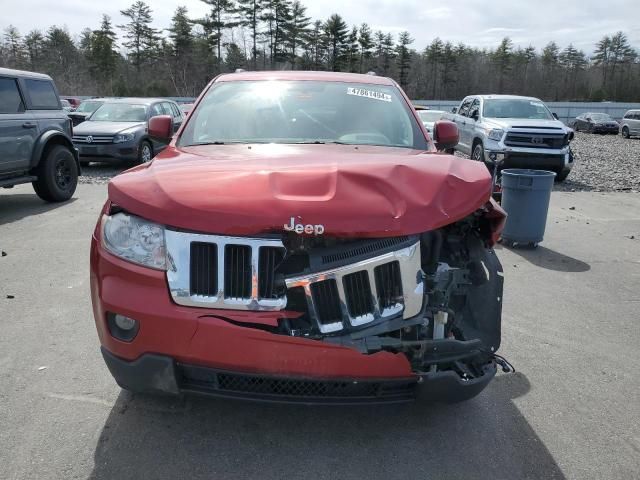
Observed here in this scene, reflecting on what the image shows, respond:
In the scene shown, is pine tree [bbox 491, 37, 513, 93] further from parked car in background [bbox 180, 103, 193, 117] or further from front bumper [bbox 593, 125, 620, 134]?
parked car in background [bbox 180, 103, 193, 117]

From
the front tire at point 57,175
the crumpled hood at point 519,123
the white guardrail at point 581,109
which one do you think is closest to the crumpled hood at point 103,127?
the front tire at point 57,175

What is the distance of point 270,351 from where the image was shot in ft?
6.91

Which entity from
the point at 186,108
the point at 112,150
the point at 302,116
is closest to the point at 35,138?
the point at 112,150

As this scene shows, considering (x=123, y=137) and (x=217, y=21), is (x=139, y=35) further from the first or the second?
(x=123, y=137)

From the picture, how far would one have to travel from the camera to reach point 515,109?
1307 centimetres

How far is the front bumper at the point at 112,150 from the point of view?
12164 mm

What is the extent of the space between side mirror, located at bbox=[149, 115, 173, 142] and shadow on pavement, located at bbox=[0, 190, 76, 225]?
4.47 metres

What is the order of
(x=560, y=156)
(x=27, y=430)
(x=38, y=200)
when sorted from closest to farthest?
(x=27, y=430)
(x=38, y=200)
(x=560, y=156)

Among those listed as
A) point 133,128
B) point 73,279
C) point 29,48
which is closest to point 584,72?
point 29,48

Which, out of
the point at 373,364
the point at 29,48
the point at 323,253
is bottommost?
the point at 373,364

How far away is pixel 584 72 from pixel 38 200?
8287 centimetres

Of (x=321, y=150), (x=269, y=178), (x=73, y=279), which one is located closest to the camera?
(x=269, y=178)

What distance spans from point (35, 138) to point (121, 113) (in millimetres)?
5814

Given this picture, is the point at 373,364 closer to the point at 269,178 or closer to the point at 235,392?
the point at 235,392
